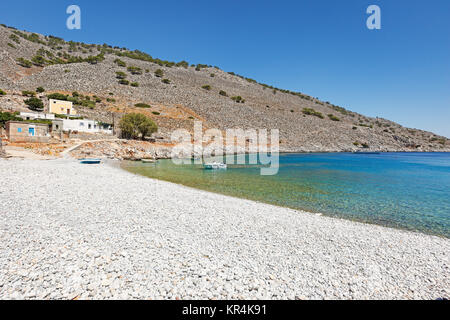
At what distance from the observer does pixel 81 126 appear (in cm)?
3841

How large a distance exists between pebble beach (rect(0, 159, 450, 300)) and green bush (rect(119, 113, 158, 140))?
32659mm

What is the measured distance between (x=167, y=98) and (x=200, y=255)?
69376 mm

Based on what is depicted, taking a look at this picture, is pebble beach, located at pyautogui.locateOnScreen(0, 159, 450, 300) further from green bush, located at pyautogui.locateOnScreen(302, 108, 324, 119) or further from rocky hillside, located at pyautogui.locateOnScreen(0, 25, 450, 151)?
green bush, located at pyautogui.locateOnScreen(302, 108, 324, 119)

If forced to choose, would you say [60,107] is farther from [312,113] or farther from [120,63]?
[312,113]

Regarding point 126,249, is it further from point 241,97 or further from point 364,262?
point 241,97

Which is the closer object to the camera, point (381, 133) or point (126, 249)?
point (126, 249)

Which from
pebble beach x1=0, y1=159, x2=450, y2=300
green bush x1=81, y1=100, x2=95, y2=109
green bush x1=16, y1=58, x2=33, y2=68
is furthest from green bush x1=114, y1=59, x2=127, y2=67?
pebble beach x1=0, y1=159, x2=450, y2=300

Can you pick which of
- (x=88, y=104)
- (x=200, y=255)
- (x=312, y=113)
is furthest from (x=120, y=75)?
(x=200, y=255)

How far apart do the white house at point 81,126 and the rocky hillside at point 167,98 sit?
605 cm

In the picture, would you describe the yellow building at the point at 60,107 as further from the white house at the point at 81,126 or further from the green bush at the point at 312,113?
the green bush at the point at 312,113

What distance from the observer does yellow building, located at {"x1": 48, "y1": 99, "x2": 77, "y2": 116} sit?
42969mm

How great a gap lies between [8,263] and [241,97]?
282 ft
